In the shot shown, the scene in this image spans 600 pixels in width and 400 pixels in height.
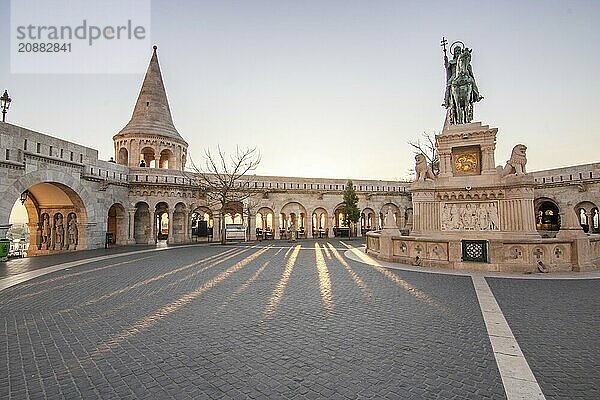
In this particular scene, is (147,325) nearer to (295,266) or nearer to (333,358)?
(333,358)

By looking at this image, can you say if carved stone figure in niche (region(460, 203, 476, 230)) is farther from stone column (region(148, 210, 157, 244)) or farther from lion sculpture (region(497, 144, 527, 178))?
stone column (region(148, 210, 157, 244))

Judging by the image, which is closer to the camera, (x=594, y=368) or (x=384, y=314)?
(x=594, y=368)

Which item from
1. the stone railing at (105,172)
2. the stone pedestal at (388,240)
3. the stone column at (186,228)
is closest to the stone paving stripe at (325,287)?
the stone pedestal at (388,240)

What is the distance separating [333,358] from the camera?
404 cm

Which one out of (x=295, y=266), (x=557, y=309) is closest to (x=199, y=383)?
(x=557, y=309)

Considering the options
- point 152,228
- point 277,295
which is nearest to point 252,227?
point 152,228

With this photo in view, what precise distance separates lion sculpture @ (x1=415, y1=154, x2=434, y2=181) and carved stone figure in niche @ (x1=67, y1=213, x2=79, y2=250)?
845 inches

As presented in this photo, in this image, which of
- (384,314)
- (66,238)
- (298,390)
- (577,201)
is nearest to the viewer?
(298,390)

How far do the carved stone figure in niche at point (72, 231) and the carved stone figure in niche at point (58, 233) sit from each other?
411 millimetres

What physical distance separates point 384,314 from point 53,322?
591cm

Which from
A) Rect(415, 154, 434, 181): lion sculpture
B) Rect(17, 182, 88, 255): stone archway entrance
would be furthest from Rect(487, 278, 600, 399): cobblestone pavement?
Rect(17, 182, 88, 255): stone archway entrance

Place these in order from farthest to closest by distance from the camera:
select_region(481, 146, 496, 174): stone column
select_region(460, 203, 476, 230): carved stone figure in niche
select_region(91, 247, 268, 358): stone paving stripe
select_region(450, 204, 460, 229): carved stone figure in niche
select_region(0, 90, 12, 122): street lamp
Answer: select_region(0, 90, 12, 122): street lamp
select_region(481, 146, 496, 174): stone column
select_region(450, 204, 460, 229): carved stone figure in niche
select_region(460, 203, 476, 230): carved stone figure in niche
select_region(91, 247, 268, 358): stone paving stripe

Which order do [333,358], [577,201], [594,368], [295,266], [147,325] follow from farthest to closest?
[577,201] < [295,266] < [147,325] < [333,358] < [594,368]

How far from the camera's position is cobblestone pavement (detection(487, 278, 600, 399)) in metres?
3.40
